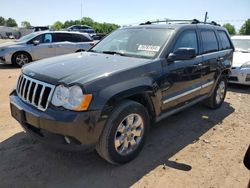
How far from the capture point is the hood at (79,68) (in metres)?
3.08

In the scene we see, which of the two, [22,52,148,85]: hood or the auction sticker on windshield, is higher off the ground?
the auction sticker on windshield

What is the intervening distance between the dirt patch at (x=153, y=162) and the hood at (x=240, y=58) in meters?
3.41

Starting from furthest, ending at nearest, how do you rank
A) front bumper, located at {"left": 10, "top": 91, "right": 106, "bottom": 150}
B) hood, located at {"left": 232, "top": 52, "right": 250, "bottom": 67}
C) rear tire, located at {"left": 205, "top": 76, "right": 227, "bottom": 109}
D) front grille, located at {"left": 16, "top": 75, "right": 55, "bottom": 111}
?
hood, located at {"left": 232, "top": 52, "right": 250, "bottom": 67} < rear tire, located at {"left": 205, "top": 76, "right": 227, "bottom": 109} < front grille, located at {"left": 16, "top": 75, "right": 55, "bottom": 111} < front bumper, located at {"left": 10, "top": 91, "right": 106, "bottom": 150}

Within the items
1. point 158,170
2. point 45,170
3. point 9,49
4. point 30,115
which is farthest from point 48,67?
point 9,49

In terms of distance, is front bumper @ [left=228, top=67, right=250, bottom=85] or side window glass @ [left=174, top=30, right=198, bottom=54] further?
front bumper @ [left=228, top=67, right=250, bottom=85]

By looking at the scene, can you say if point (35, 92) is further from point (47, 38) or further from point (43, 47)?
point (47, 38)

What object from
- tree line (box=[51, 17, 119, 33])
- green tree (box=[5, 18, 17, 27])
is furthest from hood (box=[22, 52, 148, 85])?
green tree (box=[5, 18, 17, 27])

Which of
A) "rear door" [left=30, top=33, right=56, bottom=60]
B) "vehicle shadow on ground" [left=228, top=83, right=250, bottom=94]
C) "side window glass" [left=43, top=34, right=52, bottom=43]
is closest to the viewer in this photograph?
"vehicle shadow on ground" [left=228, top=83, right=250, bottom=94]

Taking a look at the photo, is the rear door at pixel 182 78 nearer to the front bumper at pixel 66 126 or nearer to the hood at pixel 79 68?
the hood at pixel 79 68

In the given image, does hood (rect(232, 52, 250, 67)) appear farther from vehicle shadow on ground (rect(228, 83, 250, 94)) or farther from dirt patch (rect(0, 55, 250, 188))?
dirt patch (rect(0, 55, 250, 188))

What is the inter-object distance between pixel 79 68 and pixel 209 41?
2.96 meters

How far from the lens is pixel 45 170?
10.9 ft

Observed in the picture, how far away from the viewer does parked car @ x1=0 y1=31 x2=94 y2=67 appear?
35.4 feet

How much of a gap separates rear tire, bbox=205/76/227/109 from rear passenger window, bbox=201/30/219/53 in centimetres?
75
